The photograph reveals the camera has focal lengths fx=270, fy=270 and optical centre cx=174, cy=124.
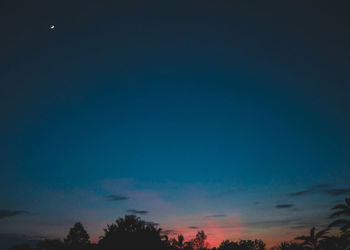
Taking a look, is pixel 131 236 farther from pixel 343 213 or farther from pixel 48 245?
pixel 343 213

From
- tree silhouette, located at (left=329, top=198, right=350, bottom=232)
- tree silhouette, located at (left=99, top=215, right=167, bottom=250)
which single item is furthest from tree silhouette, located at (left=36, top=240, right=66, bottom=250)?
tree silhouette, located at (left=329, top=198, right=350, bottom=232)

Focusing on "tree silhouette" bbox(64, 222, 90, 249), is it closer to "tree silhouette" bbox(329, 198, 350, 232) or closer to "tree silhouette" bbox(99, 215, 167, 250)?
"tree silhouette" bbox(99, 215, 167, 250)

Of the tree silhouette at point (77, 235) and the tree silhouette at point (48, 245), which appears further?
the tree silhouette at point (77, 235)

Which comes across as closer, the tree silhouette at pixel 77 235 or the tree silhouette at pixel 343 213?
the tree silhouette at pixel 343 213

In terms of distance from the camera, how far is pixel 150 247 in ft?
102

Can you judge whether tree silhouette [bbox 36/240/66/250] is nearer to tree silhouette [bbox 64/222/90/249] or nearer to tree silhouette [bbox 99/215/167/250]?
tree silhouette [bbox 99/215/167/250]

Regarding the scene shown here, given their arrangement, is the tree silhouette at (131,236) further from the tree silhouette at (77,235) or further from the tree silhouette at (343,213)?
the tree silhouette at (77,235)

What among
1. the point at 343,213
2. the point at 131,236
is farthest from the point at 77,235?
the point at 343,213

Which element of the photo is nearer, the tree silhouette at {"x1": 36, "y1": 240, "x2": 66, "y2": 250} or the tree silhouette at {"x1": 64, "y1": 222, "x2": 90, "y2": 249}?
the tree silhouette at {"x1": 36, "y1": 240, "x2": 66, "y2": 250}

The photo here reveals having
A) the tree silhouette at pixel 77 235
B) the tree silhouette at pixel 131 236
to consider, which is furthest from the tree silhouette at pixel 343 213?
the tree silhouette at pixel 77 235

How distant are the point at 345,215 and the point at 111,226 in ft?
90.1

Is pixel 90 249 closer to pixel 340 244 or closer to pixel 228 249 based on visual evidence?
pixel 340 244

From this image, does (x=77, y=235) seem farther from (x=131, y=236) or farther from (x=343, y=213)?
(x=343, y=213)

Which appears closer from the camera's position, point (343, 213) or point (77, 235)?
point (343, 213)
